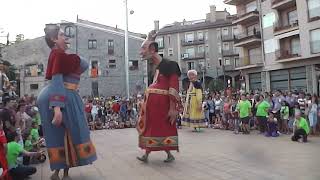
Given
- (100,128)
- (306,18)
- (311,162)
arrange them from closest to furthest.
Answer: (311,162) → (100,128) → (306,18)

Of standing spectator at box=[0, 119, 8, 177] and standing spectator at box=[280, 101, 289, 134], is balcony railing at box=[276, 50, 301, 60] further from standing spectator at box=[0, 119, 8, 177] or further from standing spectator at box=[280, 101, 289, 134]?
standing spectator at box=[0, 119, 8, 177]

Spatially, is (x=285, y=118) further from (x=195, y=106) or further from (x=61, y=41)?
(x=61, y=41)

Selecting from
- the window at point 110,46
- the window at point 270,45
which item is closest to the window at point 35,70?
the window at point 110,46

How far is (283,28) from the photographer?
1447 inches

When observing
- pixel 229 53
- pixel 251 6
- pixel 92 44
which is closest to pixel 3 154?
pixel 251 6

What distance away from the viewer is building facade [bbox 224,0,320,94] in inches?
1335

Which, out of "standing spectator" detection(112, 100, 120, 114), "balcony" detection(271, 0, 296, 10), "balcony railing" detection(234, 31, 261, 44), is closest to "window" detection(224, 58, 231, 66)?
"balcony railing" detection(234, 31, 261, 44)

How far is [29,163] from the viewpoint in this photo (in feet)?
25.3

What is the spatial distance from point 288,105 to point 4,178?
12048 millimetres

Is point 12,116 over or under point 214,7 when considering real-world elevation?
under

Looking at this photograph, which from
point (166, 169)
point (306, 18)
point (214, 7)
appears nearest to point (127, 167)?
point (166, 169)

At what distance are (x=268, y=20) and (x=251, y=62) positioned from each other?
4987 millimetres

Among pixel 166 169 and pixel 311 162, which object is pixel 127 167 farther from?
pixel 311 162

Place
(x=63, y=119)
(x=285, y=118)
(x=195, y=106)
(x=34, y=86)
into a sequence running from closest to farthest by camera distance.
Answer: (x=63, y=119) → (x=285, y=118) → (x=195, y=106) → (x=34, y=86)
